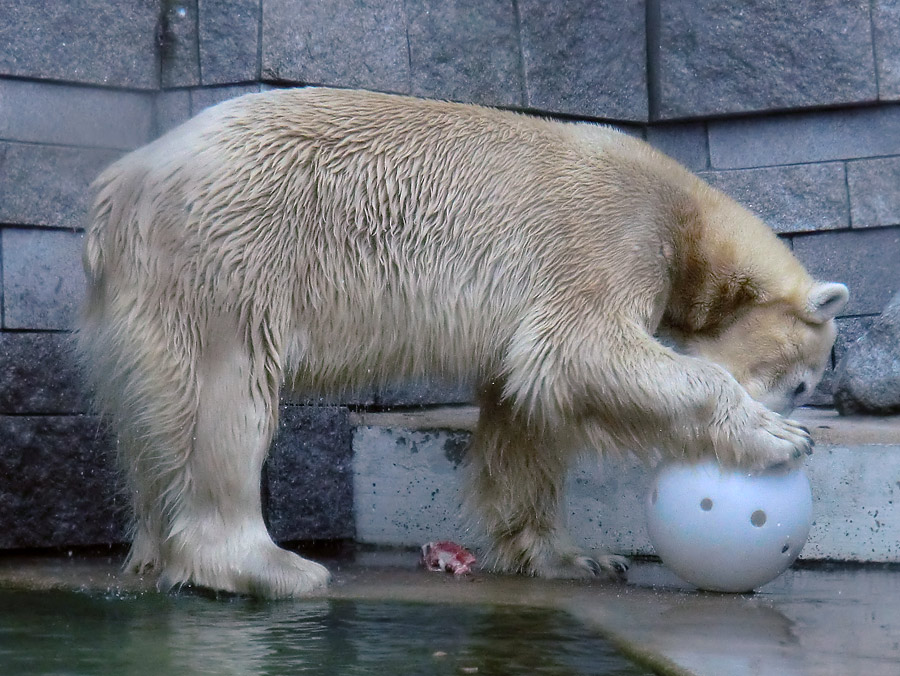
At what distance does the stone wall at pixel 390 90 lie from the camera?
4.61 meters

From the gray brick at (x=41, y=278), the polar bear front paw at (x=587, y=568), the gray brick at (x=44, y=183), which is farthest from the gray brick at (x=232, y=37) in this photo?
the polar bear front paw at (x=587, y=568)

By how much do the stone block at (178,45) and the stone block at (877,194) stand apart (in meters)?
2.98

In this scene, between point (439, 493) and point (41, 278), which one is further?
point (439, 493)

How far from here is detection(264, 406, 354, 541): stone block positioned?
16.0 ft

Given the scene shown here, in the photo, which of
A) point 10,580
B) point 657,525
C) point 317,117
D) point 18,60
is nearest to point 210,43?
point 18,60

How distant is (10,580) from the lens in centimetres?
409

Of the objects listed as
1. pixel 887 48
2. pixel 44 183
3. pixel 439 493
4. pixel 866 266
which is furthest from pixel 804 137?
pixel 44 183

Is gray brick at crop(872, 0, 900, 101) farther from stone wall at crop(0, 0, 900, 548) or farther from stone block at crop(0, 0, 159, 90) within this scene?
stone block at crop(0, 0, 159, 90)

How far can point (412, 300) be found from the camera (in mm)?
4020

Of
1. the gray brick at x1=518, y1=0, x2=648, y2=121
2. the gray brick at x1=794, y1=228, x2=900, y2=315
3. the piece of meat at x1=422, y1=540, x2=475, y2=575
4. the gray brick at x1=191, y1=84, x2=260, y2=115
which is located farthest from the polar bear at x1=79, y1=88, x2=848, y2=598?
the gray brick at x1=794, y1=228, x2=900, y2=315

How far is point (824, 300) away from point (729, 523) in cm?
98

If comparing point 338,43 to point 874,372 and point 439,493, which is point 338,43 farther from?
point 874,372

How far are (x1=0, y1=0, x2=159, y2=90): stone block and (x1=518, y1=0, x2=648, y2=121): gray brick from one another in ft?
5.53

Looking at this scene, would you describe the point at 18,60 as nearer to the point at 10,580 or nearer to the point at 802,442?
the point at 10,580
